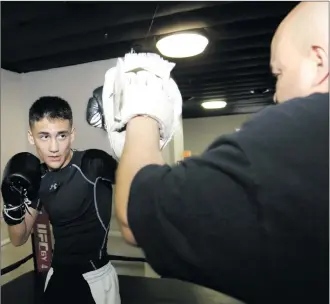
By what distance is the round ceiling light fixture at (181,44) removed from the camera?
1.50m

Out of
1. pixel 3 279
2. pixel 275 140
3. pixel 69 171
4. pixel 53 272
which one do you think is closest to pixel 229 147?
pixel 275 140

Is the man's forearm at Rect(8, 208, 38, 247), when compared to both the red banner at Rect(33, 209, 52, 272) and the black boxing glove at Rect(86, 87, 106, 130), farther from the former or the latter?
the black boxing glove at Rect(86, 87, 106, 130)

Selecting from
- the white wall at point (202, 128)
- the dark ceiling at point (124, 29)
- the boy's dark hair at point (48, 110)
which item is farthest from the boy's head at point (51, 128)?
the white wall at point (202, 128)

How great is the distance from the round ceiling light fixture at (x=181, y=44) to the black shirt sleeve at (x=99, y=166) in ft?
2.40

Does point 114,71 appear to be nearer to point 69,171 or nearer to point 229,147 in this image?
point 229,147

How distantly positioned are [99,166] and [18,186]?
0.87 ft

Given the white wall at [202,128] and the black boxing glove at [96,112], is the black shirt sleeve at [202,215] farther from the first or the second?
the white wall at [202,128]

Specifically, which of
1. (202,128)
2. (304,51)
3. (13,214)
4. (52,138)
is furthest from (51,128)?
(202,128)

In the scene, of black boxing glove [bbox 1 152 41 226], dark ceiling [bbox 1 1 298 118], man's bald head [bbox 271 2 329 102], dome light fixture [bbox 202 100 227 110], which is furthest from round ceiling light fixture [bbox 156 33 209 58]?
dome light fixture [bbox 202 100 227 110]

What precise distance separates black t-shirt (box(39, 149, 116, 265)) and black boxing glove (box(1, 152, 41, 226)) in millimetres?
59

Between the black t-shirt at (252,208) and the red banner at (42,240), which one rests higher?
the black t-shirt at (252,208)

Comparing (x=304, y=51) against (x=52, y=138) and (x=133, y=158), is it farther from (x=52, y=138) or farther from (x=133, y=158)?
(x=52, y=138)

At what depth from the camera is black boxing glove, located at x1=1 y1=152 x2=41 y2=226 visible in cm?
100

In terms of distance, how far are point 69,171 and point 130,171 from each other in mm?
744
